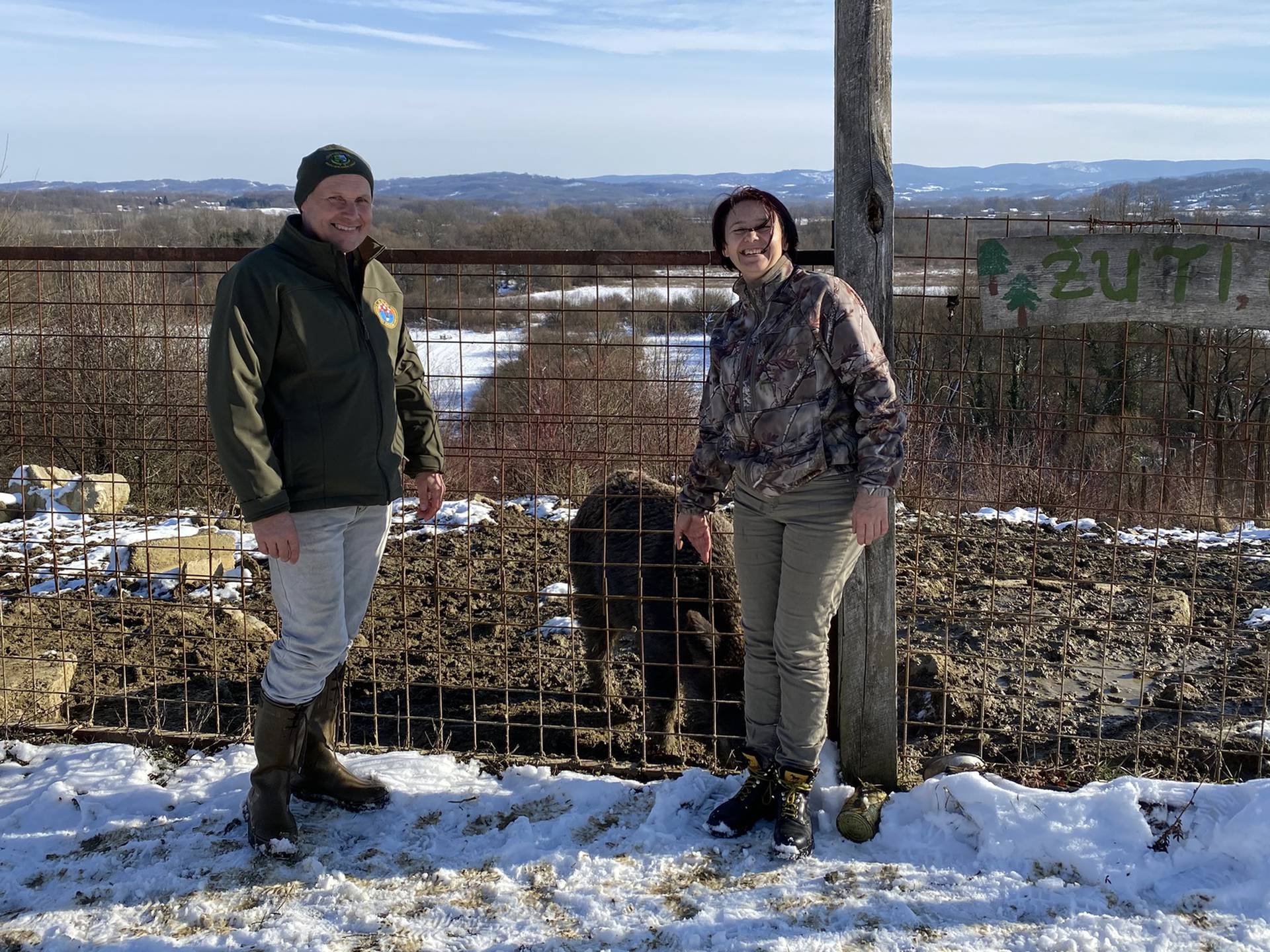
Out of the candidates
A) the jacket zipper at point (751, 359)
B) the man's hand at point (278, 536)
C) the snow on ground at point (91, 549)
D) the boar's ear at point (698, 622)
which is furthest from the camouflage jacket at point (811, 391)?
the snow on ground at point (91, 549)

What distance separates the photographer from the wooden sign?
384cm

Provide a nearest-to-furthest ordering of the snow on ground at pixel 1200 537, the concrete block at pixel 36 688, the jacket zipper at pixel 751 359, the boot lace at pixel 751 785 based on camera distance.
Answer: the jacket zipper at pixel 751 359 < the boot lace at pixel 751 785 < the concrete block at pixel 36 688 < the snow on ground at pixel 1200 537

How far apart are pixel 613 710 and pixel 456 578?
209cm

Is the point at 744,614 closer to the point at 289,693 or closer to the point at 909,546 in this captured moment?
the point at 289,693

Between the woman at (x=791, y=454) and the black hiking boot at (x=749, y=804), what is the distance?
2 centimetres

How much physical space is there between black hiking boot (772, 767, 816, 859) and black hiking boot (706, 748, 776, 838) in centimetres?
7

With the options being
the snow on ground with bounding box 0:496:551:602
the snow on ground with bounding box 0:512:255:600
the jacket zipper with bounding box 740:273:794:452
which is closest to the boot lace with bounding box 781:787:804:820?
the jacket zipper with bounding box 740:273:794:452

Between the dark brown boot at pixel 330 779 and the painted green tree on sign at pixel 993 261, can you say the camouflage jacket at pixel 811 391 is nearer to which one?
the painted green tree on sign at pixel 993 261

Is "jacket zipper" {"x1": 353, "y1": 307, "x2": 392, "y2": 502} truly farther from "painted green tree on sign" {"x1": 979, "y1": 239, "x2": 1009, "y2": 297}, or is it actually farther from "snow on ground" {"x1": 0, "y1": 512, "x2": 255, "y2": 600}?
"snow on ground" {"x1": 0, "y1": 512, "x2": 255, "y2": 600}

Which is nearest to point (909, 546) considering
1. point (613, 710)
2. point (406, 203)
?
point (613, 710)

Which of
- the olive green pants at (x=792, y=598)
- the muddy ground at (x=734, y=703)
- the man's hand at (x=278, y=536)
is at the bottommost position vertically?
A: the muddy ground at (x=734, y=703)

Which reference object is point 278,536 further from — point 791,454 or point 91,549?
point 91,549

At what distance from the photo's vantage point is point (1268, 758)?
4730mm

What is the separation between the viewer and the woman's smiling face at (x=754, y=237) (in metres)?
3.30
